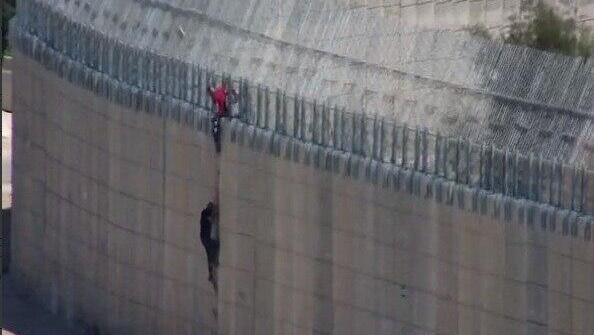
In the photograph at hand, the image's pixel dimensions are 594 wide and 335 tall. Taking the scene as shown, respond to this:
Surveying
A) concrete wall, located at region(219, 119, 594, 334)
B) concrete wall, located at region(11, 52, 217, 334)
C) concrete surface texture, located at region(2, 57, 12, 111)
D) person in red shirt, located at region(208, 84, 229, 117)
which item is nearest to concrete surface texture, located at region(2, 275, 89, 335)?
concrete wall, located at region(11, 52, 217, 334)

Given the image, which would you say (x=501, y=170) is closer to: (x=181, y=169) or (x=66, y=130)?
(x=181, y=169)

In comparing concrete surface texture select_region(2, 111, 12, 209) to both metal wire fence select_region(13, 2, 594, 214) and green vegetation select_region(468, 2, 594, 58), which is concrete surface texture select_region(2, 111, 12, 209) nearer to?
metal wire fence select_region(13, 2, 594, 214)

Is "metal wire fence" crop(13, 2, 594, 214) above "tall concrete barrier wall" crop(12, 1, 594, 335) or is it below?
above

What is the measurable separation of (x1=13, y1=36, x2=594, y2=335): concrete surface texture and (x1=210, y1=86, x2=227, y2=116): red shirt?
169 mm

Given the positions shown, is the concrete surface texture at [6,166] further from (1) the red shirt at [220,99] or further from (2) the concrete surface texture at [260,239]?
(1) the red shirt at [220,99]

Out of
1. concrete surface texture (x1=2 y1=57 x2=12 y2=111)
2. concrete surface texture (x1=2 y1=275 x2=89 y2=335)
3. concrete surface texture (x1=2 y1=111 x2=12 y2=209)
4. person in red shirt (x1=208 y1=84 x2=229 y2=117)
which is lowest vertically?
concrete surface texture (x1=2 y1=275 x2=89 y2=335)

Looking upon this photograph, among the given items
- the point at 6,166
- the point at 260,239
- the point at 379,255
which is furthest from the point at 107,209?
the point at 6,166

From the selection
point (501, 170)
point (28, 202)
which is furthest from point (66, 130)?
point (501, 170)

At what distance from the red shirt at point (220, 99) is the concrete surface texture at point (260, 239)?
0.17m

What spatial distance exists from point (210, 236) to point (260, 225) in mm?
565

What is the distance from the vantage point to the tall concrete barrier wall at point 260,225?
33.4 feet

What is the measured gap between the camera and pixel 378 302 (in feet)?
36.8

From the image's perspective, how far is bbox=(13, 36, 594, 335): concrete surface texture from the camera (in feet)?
33.6

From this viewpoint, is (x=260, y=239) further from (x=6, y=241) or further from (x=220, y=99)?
(x=6, y=241)
